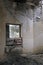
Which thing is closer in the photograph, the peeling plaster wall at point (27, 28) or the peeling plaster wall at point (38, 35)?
the peeling plaster wall at point (27, 28)

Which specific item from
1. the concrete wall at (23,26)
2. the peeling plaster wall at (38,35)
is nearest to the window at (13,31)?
the concrete wall at (23,26)

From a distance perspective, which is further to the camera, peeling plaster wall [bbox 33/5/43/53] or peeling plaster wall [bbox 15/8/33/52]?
peeling plaster wall [bbox 33/5/43/53]

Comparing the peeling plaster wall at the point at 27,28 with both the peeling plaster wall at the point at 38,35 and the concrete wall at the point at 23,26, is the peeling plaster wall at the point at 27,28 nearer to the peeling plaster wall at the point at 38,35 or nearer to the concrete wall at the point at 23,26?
the concrete wall at the point at 23,26

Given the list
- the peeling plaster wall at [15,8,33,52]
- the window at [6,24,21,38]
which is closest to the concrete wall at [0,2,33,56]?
the peeling plaster wall at [15,8,33,52]

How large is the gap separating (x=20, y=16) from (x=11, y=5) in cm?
63

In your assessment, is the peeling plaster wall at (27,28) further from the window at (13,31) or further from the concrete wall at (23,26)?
the window at (13,31)

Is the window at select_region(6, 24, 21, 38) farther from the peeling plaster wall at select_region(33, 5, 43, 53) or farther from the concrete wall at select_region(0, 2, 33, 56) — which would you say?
the peeling plaster wall at select_region(33, 5, 43, 53)

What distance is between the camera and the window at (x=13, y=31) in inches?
244

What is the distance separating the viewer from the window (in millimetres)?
6195

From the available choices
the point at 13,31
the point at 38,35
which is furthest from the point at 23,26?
the point at 38,35

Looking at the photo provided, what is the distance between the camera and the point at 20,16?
647 centimetres

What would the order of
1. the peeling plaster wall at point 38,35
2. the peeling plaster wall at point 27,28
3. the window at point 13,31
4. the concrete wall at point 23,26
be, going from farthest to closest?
the peeling plaster wall at point 38,35 < the peeling plaster wall at point 27,28 < the window at point 13,31 < the concrete wall at point 23,26

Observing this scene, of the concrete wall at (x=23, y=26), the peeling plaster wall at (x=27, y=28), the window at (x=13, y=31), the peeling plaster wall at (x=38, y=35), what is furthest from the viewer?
the peeling plaster wall at (x=38, y=35)

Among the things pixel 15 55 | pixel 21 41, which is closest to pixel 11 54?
pixel 15 55
